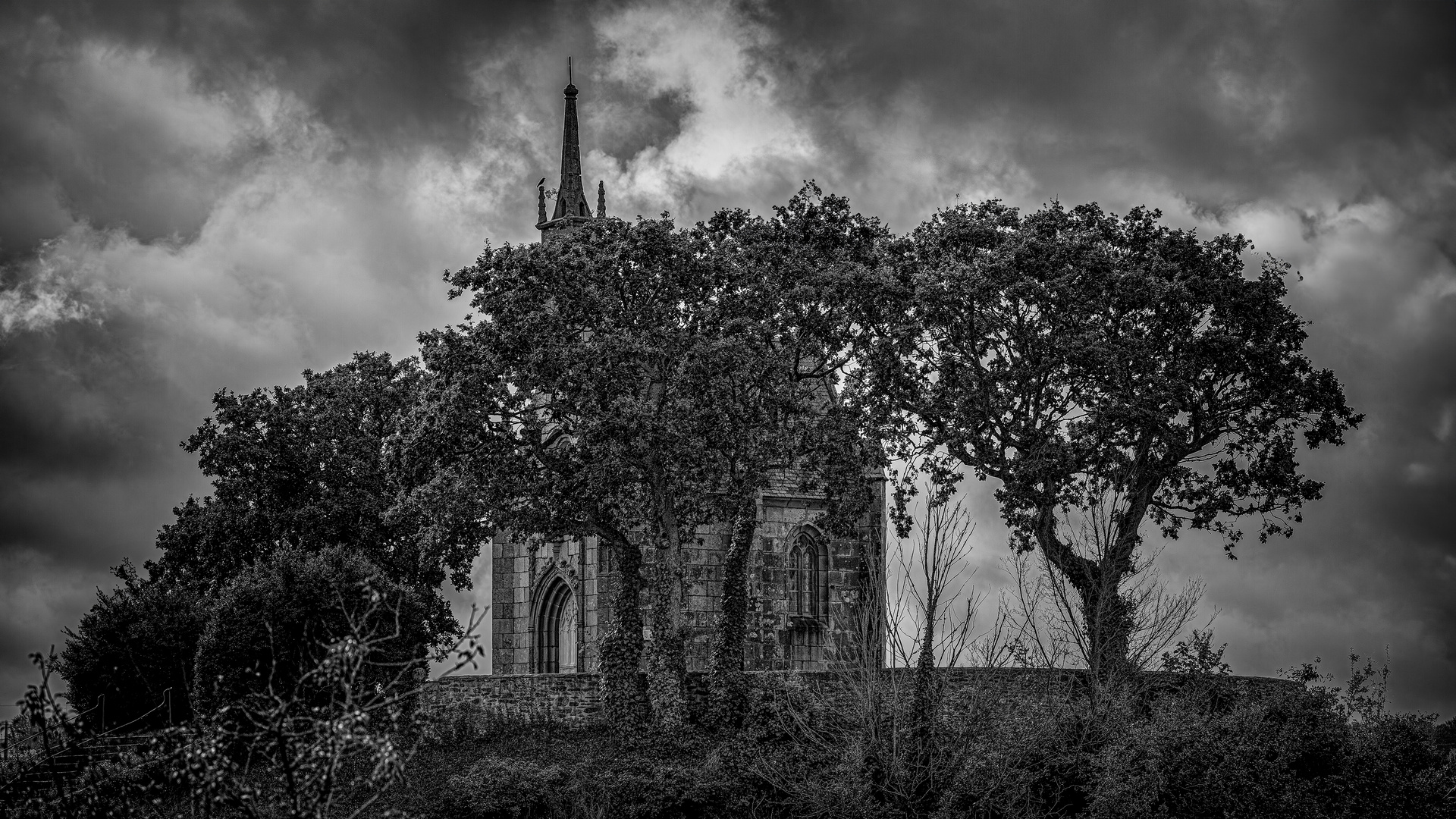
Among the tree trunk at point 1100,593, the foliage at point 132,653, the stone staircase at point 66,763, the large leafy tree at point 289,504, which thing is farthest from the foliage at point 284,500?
the tree trunk at point 1100,593

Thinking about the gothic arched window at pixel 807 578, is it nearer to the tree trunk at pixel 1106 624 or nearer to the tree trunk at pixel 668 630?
the tree trunk at pixel 668 630

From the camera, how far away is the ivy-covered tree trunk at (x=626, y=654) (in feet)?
114

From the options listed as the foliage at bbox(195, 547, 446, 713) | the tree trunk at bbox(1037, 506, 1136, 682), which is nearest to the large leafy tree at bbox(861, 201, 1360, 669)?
the tree trunk at bbox(1037, 506, 1136, 682)

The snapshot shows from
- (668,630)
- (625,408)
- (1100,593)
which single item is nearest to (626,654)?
(668,630)

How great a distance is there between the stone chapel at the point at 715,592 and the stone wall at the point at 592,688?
4.18 metres

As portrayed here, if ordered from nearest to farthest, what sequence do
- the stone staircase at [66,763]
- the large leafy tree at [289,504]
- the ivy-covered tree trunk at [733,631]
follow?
the stone staircase at [66,763]
the ivy-covered tree trunk at [733,631]
the large leafy tree at [289,504]

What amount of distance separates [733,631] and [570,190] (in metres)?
20.2

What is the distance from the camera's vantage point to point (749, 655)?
41.3 m

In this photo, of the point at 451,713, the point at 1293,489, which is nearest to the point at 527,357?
the point at 451,713

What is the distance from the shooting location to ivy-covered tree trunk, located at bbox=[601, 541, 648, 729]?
3484 cm

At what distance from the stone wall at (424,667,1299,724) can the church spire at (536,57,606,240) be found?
18.9 m

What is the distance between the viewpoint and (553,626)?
143ft

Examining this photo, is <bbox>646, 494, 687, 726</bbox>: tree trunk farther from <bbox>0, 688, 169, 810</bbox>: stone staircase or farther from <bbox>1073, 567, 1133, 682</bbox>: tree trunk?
<bbox>0, 688, 169, 810</bbox>: stone staircase

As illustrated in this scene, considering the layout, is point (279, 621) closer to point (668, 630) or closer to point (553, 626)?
point (668, 630)
